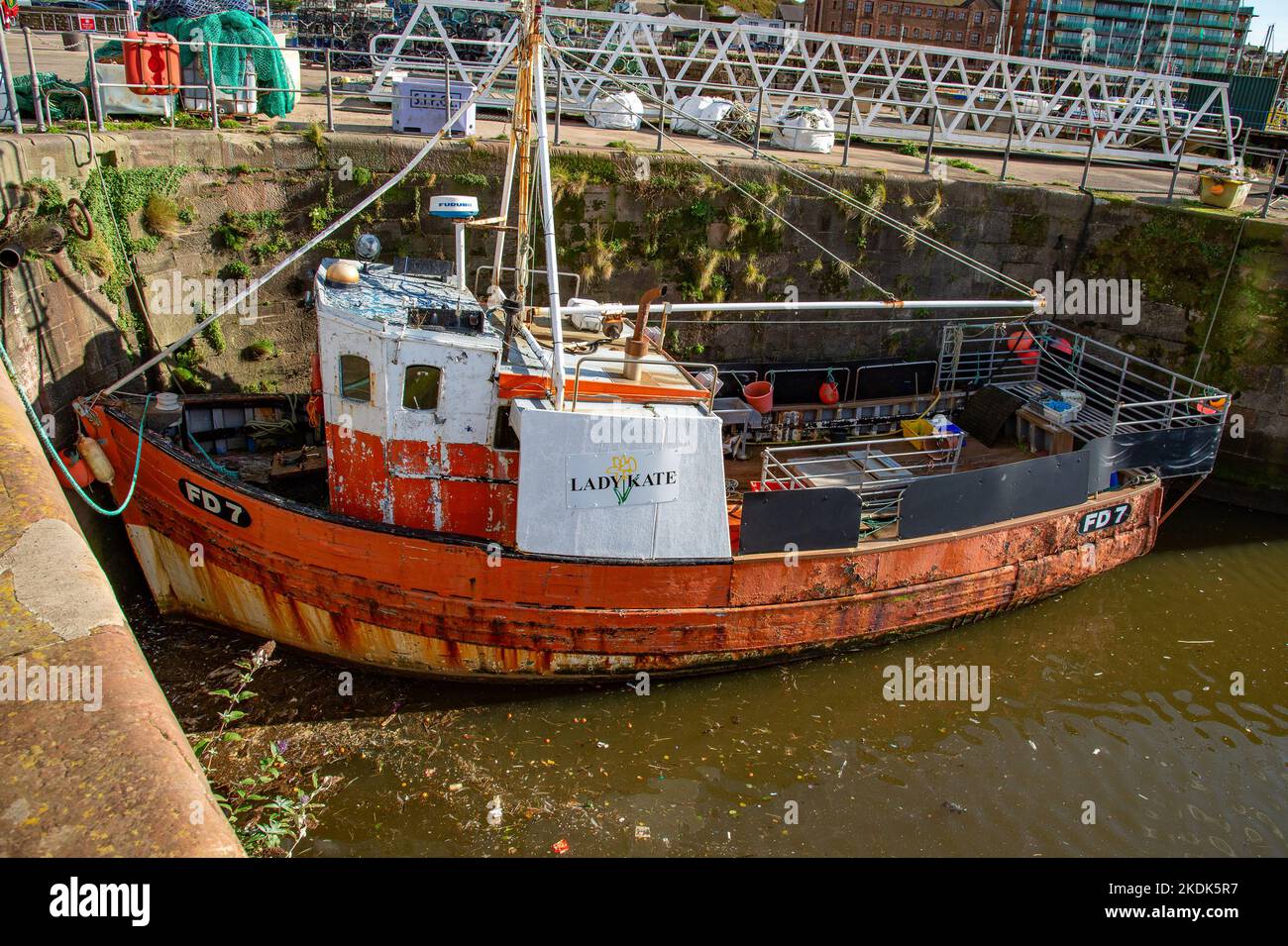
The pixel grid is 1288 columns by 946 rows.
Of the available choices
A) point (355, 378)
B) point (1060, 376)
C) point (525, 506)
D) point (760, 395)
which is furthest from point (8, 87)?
point (1060, 376)

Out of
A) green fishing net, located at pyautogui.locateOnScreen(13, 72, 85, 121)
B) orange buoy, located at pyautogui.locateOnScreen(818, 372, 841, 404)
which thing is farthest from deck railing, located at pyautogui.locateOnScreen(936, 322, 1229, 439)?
green fishing net, located at pyautogui.locateOnScreen(13, 72, 85, 121)


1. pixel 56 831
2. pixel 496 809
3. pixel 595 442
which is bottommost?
pixel 496 809

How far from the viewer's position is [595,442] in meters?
8.23

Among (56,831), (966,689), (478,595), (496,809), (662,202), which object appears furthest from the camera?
(662,202)

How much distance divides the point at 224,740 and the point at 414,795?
69.7 inches

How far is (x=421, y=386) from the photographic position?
328 inches

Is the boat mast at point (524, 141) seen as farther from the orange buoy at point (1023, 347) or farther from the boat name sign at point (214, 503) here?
the orange buoy at point (1023, 347)

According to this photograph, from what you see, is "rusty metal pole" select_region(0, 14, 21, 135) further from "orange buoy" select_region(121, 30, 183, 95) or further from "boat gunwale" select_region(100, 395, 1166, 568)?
"boat gunwale" select_region(100, 395, 1166, 568)

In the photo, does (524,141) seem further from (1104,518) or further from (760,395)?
(1104,518)

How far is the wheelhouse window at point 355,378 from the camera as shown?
8383 mm

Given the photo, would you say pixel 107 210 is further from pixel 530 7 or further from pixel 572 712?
pixel 572 712

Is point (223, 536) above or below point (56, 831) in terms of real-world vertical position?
below

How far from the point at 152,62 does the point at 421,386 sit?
272 inches

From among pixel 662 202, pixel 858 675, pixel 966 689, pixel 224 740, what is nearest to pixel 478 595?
pixel 224 740
